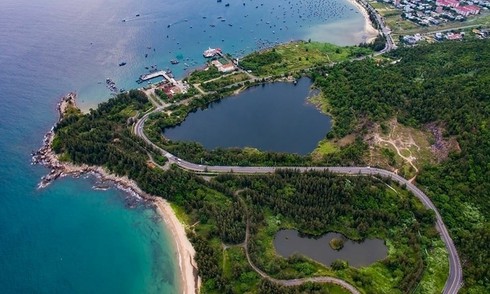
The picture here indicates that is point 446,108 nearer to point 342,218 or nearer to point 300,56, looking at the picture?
point 342,218

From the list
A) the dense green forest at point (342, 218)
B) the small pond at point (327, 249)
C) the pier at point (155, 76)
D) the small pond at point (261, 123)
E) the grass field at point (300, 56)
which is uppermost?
the pier at point (155, 76)

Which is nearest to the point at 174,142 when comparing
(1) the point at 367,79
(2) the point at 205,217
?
(2) the point at 205,217

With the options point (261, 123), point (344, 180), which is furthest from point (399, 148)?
point (261, 123)

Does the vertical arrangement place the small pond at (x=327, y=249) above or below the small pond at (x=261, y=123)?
below

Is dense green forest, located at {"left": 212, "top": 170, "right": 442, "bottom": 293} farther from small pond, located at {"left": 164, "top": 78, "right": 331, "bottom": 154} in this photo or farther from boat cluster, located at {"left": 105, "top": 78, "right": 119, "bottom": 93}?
boat cluster, located at {"left": 105, "top": 78, "right": 119, "bottom": 93}

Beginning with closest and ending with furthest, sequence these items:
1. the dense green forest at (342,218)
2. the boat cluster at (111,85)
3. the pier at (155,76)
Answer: the dense green forest at (342,218) → the boat cluster at (111,85) → the pier at (155,76)

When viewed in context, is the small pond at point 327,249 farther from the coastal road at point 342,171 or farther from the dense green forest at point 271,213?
the coastal road at point 342,171

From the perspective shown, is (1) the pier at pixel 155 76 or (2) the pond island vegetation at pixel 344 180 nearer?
(2) the pond island vegetation at pixel 344 180

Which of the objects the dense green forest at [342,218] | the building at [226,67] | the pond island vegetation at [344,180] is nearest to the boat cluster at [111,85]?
the pond island vegetation at [344,180]
